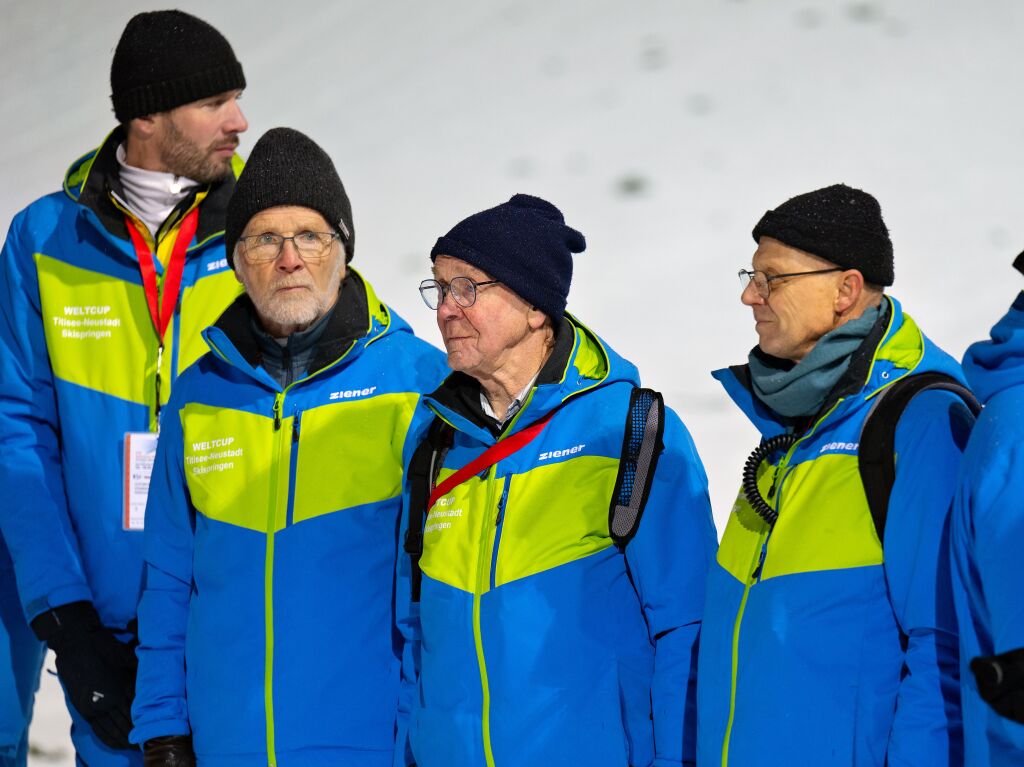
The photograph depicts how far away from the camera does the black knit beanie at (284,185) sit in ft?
10.4

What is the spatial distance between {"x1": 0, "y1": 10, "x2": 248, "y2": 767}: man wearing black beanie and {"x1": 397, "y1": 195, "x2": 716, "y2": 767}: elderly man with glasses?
3.09 feet

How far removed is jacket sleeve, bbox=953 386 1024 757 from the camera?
1.93 m

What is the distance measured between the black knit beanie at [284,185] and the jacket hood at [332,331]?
0.42ft

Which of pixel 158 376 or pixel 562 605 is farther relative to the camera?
pixel 158 376

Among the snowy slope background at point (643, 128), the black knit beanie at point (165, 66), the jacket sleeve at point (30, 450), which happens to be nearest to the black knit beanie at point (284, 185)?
the black knit beanie at point (165, 66)

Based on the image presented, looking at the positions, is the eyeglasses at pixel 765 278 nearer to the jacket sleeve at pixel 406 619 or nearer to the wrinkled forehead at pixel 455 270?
the wrinkled forehead at pixel 455 270

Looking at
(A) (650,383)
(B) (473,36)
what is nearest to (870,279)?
(A) (650,383)

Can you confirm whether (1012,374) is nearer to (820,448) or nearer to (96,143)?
(820,448)

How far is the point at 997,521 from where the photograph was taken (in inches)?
77.7

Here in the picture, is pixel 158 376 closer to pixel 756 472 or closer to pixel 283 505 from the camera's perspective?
pixel 283 505

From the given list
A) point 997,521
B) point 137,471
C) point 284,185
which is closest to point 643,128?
point 284,185

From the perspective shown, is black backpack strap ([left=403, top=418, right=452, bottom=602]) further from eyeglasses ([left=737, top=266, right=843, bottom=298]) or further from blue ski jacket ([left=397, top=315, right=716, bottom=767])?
eyeglasses ([left=737, top=266, right=843, bottom=298])

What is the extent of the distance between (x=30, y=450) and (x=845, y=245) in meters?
2.06

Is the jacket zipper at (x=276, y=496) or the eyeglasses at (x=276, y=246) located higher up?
the eyeglasses at (x=276, y=246)
